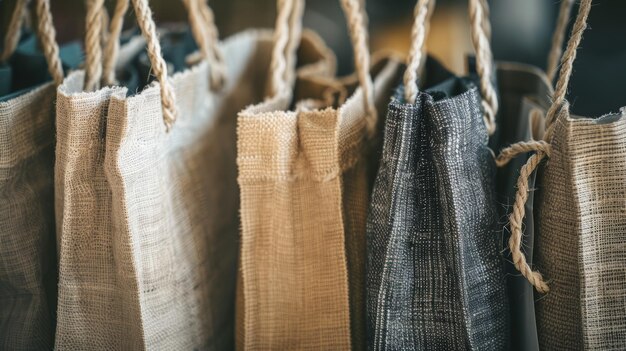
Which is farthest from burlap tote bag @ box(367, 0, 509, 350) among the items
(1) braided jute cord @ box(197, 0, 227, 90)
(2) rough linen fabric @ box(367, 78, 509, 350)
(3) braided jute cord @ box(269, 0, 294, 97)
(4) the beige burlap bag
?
(4) the beige burlap bag

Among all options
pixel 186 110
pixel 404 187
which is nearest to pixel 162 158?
pixel 186 110

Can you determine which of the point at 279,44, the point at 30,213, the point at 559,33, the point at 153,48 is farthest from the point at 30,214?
the point at 559,33

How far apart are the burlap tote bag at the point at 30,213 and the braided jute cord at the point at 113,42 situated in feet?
0.19

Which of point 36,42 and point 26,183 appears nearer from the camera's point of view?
point 26,183

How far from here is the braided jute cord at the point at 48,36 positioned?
60cm

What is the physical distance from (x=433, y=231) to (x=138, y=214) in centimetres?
34

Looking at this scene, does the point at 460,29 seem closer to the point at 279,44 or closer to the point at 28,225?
the point at 279,44

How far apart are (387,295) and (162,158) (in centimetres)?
32

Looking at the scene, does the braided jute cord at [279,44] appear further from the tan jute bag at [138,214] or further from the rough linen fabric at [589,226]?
the rough linen fabric at [589,226]

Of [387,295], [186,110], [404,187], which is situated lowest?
[387,295]

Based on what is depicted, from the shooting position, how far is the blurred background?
0.78 m

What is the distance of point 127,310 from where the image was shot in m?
0.58

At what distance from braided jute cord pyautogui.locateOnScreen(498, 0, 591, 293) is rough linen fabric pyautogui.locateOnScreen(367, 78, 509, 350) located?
3 cm

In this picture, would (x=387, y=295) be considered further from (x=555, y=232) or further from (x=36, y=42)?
(x=36, y=42)
